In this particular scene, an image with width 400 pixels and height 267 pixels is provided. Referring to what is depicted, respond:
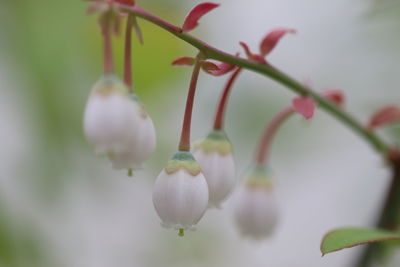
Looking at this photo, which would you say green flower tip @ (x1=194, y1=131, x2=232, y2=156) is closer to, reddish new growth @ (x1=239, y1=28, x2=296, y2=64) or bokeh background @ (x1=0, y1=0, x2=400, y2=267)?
reddish new growth @ (x1=239, y1=28, x2=296, y2=64)

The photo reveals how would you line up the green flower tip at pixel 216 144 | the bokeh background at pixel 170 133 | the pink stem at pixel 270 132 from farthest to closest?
the bokeh background at pixel 170 133
the pink stem at pixel 270 132
the green flower tip at pixel 216 144

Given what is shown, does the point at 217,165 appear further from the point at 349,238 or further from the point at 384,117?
the point at 384,117

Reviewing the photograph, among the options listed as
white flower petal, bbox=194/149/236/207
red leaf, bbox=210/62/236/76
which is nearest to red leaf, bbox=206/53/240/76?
red leaf, bbox=210/62/236/76

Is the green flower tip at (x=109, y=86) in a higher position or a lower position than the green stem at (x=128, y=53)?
lower

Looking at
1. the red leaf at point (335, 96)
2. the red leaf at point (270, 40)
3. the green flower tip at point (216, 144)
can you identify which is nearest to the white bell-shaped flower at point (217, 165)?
the green flower tip at point (216, 144)

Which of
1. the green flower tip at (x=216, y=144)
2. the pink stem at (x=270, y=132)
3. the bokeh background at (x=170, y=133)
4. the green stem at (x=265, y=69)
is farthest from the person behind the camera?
the bokeh background at (x=170, y=133)

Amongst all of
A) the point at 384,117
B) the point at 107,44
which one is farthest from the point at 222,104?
the point at 384,117

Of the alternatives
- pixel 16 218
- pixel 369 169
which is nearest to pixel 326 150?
pixel 369 169

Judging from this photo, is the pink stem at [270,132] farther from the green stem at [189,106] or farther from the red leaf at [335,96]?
the green stem at [189,106]
